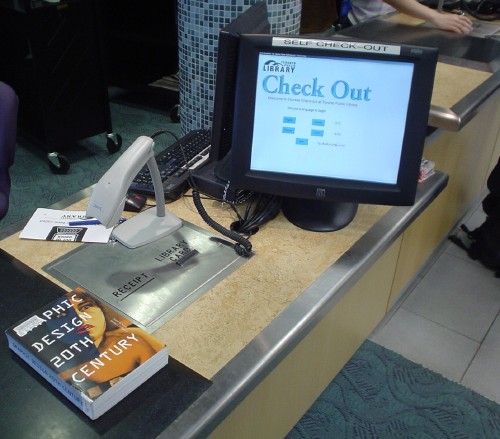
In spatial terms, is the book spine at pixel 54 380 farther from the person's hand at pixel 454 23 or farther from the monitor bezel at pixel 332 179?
the person's hand at pixel 454 23

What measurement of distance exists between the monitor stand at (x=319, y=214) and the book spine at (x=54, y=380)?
62cm

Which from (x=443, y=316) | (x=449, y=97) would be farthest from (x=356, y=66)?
(x=443, y=316)

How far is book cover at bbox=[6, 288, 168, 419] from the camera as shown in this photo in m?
0.77

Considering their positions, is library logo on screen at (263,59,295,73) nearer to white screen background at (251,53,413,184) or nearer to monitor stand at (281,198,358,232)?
white screen background at (251,53,413,184)

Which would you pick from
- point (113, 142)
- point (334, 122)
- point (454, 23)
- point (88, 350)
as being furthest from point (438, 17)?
point (88, 350)

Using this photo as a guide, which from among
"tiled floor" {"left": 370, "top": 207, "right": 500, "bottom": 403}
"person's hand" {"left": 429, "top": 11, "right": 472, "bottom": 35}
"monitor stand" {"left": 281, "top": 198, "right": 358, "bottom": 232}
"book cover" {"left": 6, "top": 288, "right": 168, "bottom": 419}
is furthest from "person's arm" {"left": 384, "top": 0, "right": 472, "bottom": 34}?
"book cover" {"left": 6, "top": 288, "right": 168, "bottom": 419}

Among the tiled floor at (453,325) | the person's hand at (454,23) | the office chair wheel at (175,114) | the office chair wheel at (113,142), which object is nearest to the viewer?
the tiled floor at (453,325)

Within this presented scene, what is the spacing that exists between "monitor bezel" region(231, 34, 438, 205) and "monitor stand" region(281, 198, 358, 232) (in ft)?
0.27

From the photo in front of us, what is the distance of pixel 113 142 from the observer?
304cm

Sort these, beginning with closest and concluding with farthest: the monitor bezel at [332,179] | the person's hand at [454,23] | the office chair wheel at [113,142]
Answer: the monitor bezel at [332,179], the person's hand at [454,23], the office chair wheel at [113,142]

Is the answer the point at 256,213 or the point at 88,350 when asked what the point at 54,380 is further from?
the point at 256,213

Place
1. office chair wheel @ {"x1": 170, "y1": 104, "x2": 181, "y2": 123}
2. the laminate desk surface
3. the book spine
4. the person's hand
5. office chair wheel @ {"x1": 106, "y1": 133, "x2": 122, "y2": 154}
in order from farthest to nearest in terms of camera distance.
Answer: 1. office chair wheel @ {"x1": 170, "y1": 104, "x2": 181, "y2": 123}
2. office chair wheel @ {"x1": 106, "y1": 133, "x2": 122, "y2": 154}
3. the person's hand
4. the laminate desk surface
5. the book spine

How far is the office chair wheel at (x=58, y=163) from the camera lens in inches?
111

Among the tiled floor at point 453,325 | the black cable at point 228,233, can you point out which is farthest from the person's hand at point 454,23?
the black cable at point 228,233
